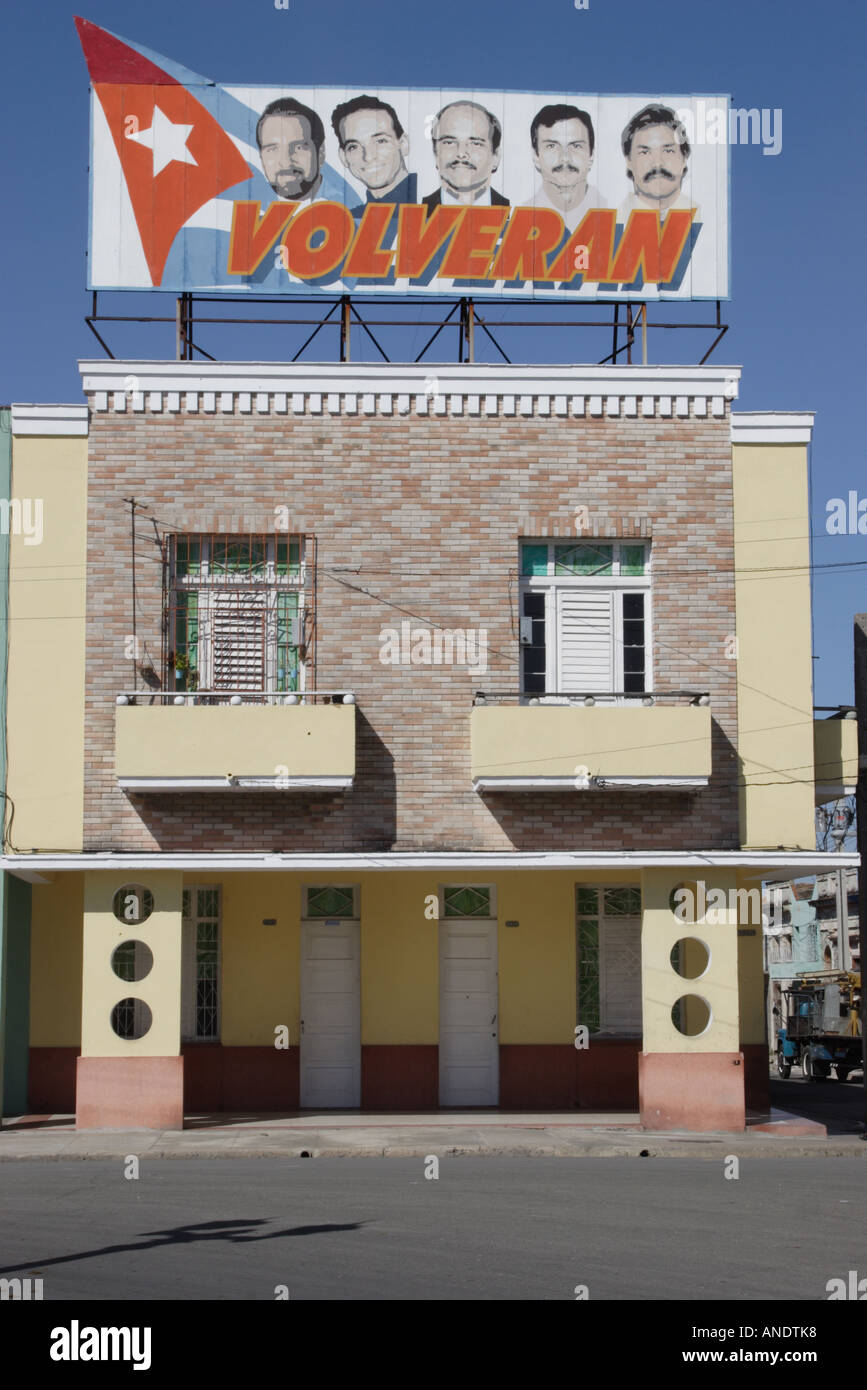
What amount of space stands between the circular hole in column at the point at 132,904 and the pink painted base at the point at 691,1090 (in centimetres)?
636

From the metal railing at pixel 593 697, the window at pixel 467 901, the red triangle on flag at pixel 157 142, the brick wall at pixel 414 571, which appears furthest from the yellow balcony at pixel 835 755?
the red triangle on flag at pixel 157 142

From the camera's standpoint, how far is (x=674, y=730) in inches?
785

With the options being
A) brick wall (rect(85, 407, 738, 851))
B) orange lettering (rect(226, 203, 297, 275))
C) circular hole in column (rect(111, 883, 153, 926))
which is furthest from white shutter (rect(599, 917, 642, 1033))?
orange lettering (rect(226, 203, 297, 275))

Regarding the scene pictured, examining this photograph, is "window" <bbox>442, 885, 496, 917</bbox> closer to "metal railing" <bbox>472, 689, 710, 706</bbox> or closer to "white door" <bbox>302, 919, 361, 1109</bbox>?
"white door" <bbox>302, 919, 361, 1109</bbox>

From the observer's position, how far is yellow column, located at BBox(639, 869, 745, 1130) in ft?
64.5

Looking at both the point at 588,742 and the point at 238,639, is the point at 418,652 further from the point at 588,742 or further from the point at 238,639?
the point at 588,742

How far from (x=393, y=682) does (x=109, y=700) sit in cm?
349

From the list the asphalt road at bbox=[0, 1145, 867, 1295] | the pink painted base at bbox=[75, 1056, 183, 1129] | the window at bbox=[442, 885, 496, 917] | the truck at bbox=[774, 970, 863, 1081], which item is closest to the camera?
the asphalt road at bbox=[0, 1145, 867, 1295]

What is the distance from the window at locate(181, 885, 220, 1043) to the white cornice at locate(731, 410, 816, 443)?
365 inches

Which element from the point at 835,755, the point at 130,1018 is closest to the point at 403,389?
the point at 835,755

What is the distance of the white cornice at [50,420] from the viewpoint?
20859 millimetres

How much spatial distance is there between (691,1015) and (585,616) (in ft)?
18.6
